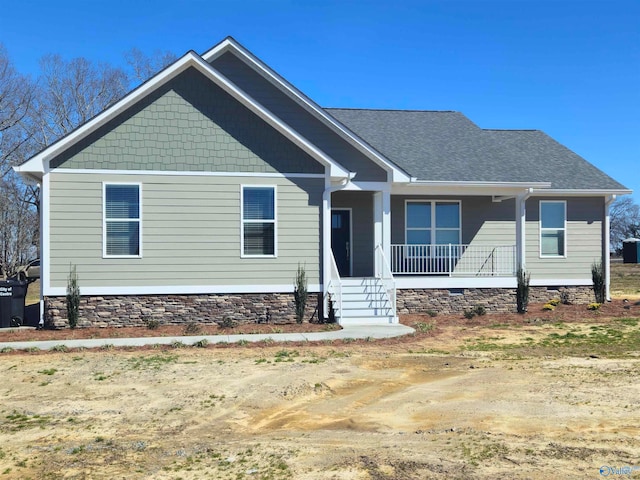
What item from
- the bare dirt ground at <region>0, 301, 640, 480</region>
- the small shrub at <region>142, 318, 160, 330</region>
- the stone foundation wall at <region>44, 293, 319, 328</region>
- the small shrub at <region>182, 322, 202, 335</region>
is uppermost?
the stone foundation wall at <region>44, 293, 319, 328</region>

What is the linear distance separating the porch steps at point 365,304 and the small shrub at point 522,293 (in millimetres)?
4305

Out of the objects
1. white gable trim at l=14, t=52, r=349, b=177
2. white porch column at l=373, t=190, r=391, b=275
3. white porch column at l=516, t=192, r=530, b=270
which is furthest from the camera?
white porch column at l=516, t=192, r=530, b=270

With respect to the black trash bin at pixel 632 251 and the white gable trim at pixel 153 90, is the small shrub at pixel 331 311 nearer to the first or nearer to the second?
the white gable trim at pixel 153 90

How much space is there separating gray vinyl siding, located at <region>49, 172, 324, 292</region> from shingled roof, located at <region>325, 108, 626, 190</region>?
4539mm

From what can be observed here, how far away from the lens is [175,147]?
48.1ft

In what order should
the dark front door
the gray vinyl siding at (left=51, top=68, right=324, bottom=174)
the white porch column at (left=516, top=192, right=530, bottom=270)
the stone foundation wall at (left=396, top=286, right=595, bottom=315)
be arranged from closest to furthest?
the gray vinyl siding at (left=51, top=68, right=324, bottom=174), the stone foundation wall at (left=396, top=286, right=595, bottom=315), the white porch column at (left=516, top=192, right=530, bottom=270), the dark front door

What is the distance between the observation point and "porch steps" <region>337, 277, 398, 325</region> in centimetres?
1500

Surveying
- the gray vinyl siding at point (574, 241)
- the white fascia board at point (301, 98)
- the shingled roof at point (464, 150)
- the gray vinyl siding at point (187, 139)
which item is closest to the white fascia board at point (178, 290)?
the gray vinyl siding at point (187, 139)

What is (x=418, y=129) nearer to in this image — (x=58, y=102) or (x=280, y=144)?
(x=280, y=144)

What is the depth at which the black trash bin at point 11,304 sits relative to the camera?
14.2 m

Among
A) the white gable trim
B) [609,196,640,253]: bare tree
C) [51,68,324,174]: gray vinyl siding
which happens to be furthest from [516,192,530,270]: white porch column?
[609,196,640,253]: bare tree

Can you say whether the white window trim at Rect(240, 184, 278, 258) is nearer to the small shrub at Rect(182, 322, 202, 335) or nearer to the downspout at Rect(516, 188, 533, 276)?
the small shrub at Rect(182, 322, 202, 335)

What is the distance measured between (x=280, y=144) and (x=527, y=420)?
1009 cm

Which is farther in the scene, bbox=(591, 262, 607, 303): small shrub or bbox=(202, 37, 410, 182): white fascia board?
bbox=(591, 262, 607, 303): small shrub
